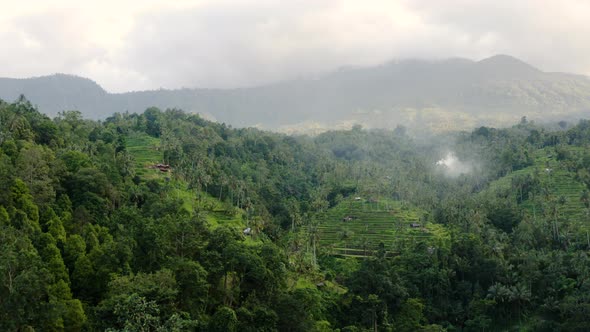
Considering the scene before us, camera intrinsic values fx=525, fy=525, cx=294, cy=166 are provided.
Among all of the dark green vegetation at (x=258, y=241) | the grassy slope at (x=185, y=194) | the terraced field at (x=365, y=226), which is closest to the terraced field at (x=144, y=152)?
the grassy slope at (x=185, y=194)

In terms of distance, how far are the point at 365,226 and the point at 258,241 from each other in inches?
1217

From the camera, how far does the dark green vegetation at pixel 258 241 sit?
41.2 metres

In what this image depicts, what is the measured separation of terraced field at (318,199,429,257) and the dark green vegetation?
1.70 ft

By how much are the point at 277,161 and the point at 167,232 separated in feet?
316

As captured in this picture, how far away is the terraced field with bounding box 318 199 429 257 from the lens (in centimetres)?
9112

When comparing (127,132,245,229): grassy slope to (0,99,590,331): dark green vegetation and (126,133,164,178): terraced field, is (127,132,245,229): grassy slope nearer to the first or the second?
(126,133,164,178): terraced field

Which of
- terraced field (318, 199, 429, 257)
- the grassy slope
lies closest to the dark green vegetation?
the grassy slope

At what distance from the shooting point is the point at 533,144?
15262 cm

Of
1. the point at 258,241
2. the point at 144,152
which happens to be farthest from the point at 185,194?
the point at 144,152

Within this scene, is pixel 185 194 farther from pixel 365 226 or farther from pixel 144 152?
pixel 365 226

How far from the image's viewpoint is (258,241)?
76.2m

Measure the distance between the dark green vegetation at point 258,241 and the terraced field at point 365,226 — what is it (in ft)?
1.70

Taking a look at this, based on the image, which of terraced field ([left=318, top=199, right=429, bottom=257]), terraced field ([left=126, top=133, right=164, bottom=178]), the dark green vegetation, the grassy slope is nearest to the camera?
the dark green vegetation

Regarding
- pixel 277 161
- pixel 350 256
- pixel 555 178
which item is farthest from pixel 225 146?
pixel 555 178
